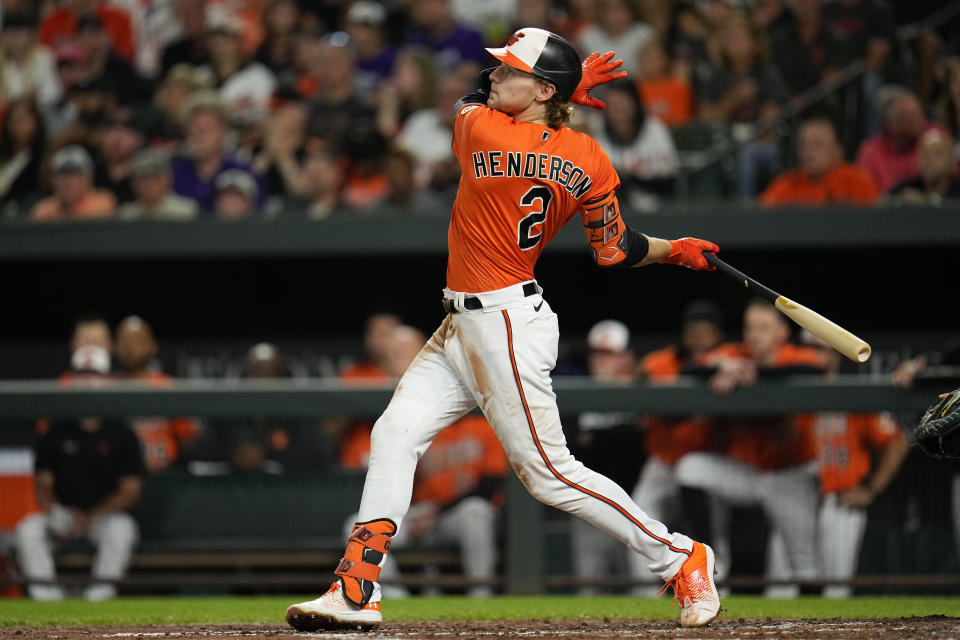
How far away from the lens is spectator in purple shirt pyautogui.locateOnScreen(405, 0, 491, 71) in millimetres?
9398

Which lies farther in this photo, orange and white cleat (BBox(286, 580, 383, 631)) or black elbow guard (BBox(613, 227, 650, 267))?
black elbow guard (BBox(613, 227, 650, 267))

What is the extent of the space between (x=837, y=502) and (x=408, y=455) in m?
2.61

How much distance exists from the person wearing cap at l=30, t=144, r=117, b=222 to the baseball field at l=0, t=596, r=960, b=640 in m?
3.71

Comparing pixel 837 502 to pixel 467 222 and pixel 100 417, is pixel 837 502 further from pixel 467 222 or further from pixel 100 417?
pixel 100 417

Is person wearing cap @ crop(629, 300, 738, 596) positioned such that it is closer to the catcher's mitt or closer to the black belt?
the catcher's mitt

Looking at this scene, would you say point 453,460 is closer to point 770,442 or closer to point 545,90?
point 770,442

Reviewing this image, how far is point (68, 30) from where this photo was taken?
10062 mm

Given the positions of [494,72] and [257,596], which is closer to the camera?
[494,72]

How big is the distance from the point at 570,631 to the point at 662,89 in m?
5.59

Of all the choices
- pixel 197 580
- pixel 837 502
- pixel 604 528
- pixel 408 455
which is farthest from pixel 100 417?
pixel 837 502

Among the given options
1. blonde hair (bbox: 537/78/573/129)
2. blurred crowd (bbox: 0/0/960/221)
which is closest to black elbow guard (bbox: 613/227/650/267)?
blonde hair (bbox: 537/78/573/129)

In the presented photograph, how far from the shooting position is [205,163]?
8.90m

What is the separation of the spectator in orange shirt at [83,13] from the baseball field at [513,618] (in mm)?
5595

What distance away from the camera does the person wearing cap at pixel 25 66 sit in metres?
9.49
